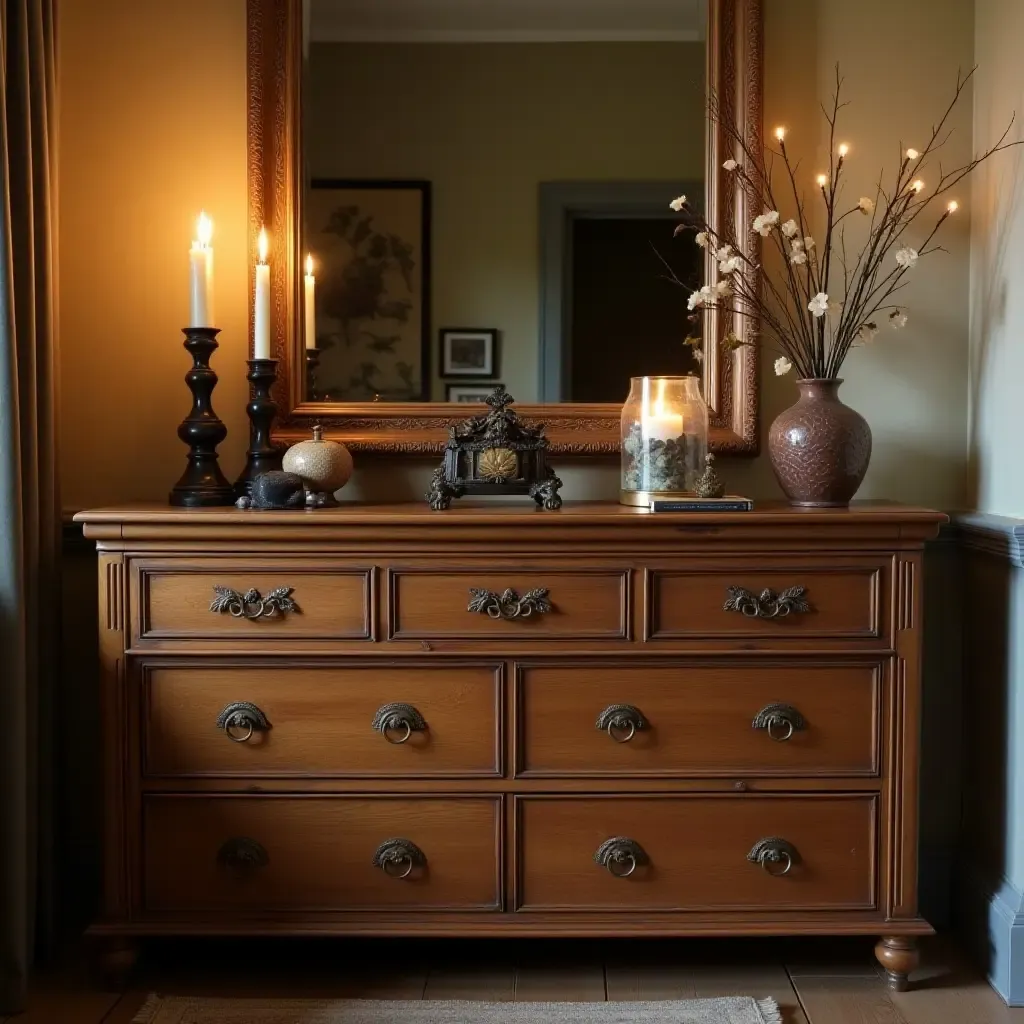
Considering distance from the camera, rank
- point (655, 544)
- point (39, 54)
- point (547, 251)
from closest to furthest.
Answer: point (655, 544) < point (39, 54) < point (547, 251)

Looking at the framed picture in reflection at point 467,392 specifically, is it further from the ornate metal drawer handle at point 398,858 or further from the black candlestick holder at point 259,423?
the ornate metal drawer handle at point 398,858

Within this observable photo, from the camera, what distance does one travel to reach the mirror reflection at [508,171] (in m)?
2.47

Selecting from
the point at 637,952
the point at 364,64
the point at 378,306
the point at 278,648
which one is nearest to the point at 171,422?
the point at 378,306

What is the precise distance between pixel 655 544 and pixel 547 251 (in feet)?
2.51

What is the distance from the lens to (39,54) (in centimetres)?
220

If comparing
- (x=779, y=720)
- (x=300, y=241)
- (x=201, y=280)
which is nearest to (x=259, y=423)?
(x=201, y=280)

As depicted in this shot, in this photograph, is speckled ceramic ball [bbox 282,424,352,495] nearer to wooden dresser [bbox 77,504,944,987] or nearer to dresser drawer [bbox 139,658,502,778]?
wooden dresser [bbox 77,504,944,987]

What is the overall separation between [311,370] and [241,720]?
0.81 meters

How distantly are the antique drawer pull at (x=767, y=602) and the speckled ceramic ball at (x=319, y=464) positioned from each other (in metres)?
0.79

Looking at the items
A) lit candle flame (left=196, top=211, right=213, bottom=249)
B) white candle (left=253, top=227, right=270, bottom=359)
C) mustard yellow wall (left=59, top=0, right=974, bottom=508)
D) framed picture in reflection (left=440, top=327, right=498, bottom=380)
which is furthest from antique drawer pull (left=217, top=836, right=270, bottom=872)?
lit candle flame (left=196, top=211, right=213, bottom=249)

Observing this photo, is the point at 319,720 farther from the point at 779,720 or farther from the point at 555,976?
the point at 779,720

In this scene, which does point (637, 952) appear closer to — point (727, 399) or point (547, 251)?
point (727, 399)

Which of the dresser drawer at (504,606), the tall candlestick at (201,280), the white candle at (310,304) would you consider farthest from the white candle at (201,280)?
the dresser drawer at (504,606)

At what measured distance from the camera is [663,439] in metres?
2.24
